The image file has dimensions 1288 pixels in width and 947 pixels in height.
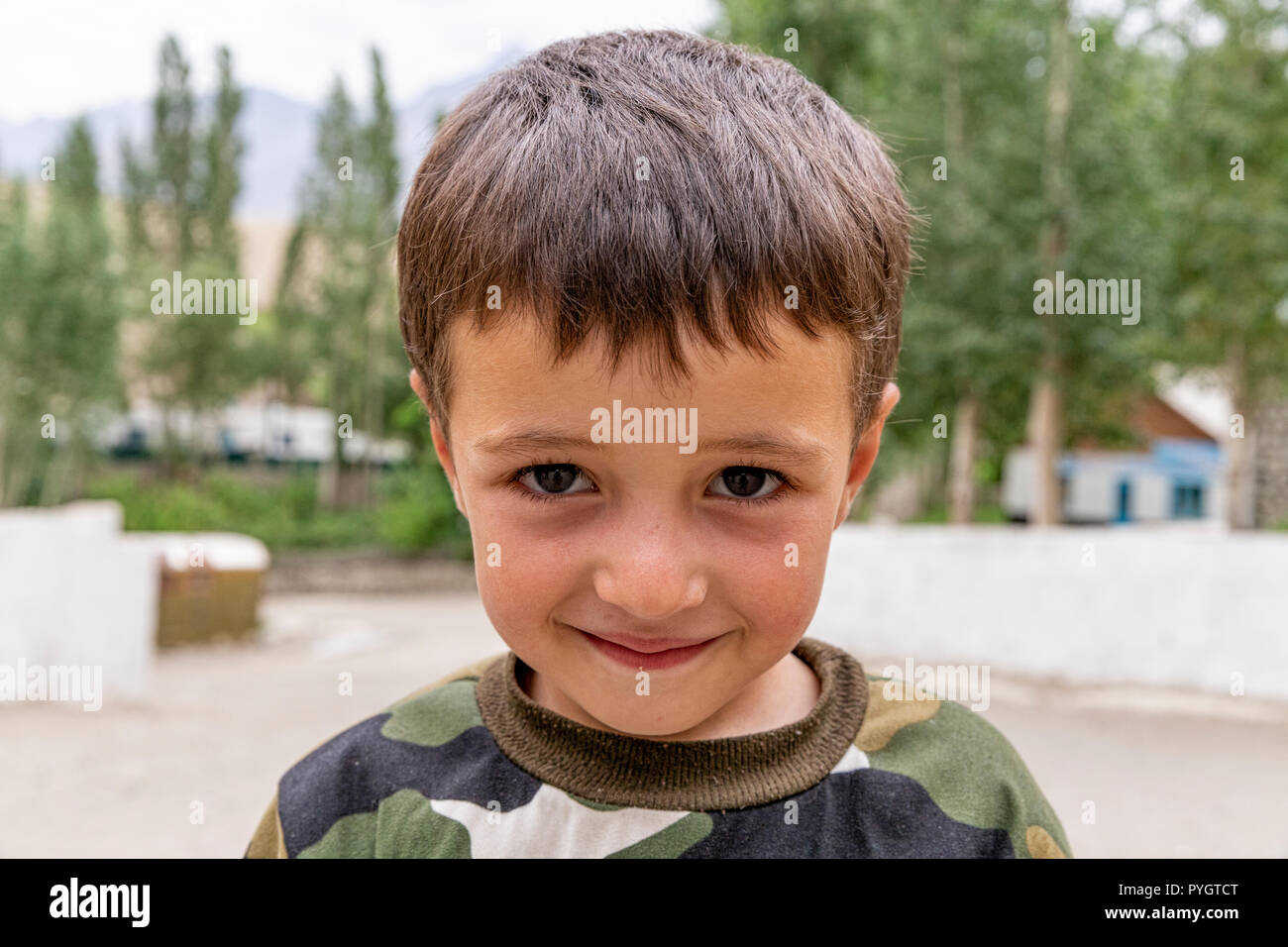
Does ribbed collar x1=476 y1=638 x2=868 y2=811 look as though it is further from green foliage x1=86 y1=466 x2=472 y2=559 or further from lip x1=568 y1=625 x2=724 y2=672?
green foliage x1=86 y1=466 x2=472 y2=559

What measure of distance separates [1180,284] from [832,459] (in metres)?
7.08

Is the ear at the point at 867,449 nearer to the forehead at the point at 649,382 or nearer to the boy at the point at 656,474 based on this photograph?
the boy at the point at 656,474

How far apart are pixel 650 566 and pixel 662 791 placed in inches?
9.4

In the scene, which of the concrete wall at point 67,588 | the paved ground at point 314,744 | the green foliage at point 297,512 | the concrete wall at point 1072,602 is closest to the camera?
the paved ground at point 314,744

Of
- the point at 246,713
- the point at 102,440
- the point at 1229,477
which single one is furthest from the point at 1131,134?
the point at 102,440

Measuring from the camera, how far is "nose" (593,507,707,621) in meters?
0.67

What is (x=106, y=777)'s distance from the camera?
3.99 metres

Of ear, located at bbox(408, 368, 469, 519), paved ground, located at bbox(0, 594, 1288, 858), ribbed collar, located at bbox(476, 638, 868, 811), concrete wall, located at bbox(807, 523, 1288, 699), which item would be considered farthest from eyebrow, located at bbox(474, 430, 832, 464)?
concrete wall, located at bbox(807, 523, 1288, 699)

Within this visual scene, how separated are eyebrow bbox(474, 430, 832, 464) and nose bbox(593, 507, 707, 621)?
0.05m

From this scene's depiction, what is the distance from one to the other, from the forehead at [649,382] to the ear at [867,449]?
11cm

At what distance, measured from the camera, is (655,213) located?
690mm

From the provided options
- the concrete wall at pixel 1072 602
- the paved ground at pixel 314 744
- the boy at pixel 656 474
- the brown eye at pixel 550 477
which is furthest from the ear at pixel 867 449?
the concrete wall at pixel 1072 602

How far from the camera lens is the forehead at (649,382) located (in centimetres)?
67
